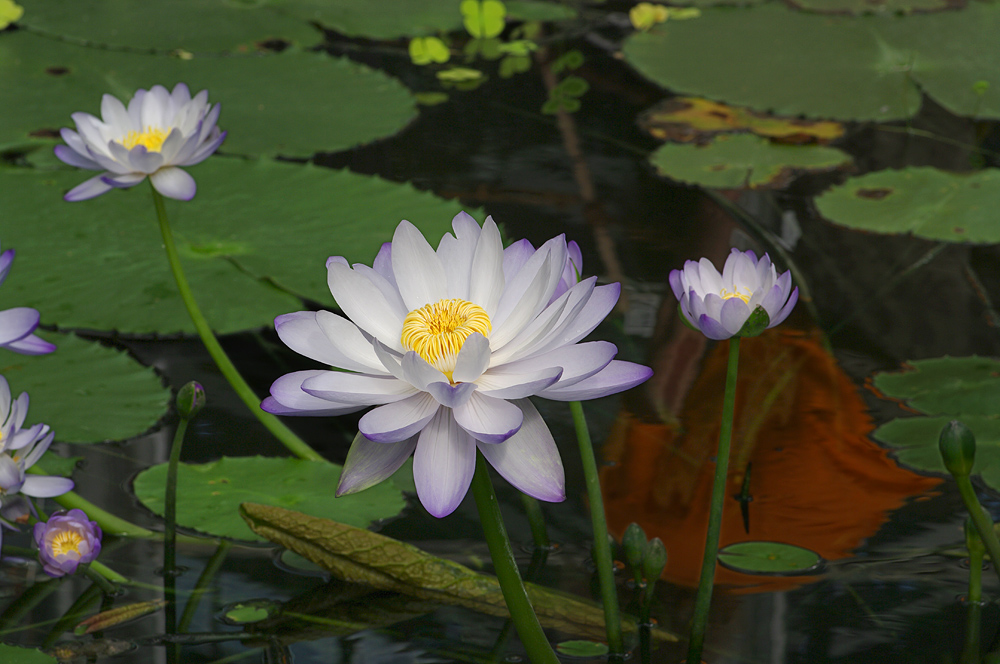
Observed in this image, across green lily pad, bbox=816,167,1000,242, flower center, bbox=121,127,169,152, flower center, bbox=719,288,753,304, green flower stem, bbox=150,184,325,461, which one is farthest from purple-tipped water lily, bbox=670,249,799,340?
green lily pad, bbox=816,167,1000,242

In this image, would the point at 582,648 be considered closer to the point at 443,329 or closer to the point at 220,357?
the point at 443,329

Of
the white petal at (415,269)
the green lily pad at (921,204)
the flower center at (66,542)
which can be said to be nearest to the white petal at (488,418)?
the white petal at (415,269)

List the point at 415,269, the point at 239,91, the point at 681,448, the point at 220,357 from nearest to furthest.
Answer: the point at 415,269
the point at 220,357
the point at 681,448
the point at 239,91

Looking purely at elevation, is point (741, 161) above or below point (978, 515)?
below

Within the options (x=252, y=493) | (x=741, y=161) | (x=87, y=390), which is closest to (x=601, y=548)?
(x=252, y=493)

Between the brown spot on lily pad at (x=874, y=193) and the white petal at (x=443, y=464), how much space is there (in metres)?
1.86

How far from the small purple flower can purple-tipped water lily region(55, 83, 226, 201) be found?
484 millimetres

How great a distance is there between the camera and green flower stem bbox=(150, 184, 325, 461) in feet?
4.14

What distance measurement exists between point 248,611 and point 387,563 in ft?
0.59

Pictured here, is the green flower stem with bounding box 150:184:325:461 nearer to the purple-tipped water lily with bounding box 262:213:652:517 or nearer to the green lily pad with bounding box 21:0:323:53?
the purple-tipped water lily with bounding box 262:213:652:517

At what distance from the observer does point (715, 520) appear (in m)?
0.91

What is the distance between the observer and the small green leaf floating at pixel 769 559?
1.13 metres

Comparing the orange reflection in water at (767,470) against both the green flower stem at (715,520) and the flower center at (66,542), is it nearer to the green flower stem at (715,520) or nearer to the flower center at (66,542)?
the green flower stem at (715,520)

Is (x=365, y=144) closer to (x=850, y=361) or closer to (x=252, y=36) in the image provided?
(x=252, y=36)
